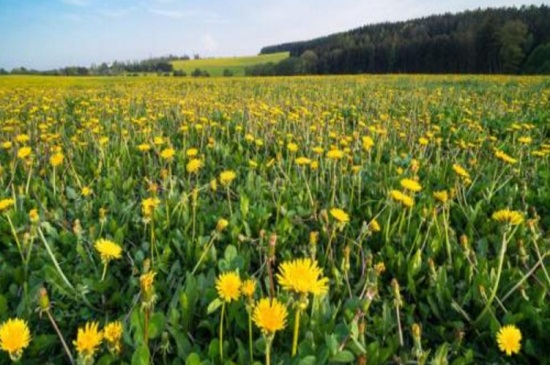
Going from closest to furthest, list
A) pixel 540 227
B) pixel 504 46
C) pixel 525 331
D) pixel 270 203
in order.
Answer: pixel 525 331, pixel 540 227, pixel 270 203, pixel 504 46

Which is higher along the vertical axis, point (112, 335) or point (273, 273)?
point (112, 335)

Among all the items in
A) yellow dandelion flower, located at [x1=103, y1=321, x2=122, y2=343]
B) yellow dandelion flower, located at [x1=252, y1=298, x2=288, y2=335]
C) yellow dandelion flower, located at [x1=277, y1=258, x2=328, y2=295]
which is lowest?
yellow dandelion flower, located at [x1=103, y1=321, x2=122, y2=343]

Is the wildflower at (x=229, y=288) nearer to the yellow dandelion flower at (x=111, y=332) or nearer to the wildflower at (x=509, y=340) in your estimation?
the yellow dandelion flower at (x=111, y=332)

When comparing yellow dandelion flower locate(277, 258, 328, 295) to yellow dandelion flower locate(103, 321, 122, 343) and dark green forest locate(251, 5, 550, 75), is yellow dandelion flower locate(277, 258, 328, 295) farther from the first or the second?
dark green forest locate(251, 5, 550, 75)

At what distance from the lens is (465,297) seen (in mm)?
1919

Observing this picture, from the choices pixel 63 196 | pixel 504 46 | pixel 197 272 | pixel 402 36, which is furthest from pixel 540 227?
pixel 402 36

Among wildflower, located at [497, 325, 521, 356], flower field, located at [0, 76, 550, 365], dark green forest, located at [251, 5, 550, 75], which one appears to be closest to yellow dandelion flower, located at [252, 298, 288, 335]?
flower field, located at [0, 76, 550, 365]

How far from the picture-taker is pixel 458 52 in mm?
61594

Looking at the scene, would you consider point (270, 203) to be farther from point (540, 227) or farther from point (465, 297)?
point (540, 227)

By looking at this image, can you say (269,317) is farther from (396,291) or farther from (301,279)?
(396,291)

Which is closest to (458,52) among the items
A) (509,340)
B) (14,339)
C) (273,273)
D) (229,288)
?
(273,273)

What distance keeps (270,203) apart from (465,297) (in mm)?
1518

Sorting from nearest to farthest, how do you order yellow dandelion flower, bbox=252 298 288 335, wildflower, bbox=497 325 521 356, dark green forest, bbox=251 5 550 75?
yellow dandelion flower, bbox=252 298 288 335
wildflower, bbox=497 325 521 356
dark green forest, bbox=251 5 550 75

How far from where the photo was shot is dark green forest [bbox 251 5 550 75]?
53.9 metres
